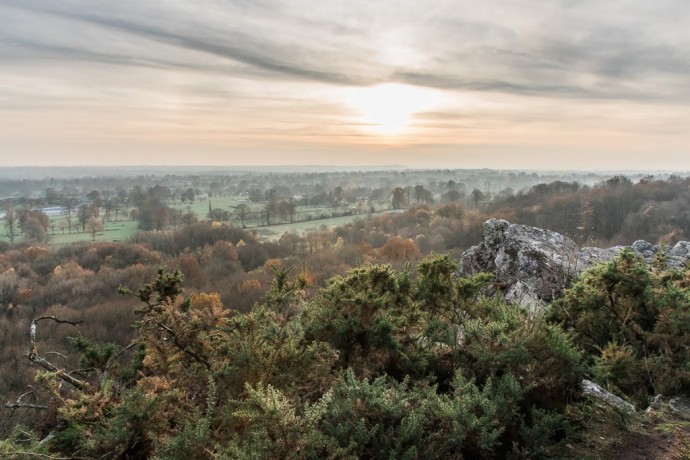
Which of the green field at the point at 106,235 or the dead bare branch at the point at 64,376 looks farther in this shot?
the green field at the point at 106,235

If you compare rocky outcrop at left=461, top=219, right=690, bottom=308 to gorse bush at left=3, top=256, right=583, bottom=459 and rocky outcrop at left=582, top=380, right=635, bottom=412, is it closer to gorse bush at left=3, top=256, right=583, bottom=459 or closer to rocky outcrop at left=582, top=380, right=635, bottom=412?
rocky outcrop at left=582, top=380, right=635, bottom=412

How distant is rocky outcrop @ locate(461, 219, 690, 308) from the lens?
8070mm

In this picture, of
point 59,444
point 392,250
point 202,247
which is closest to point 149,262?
point 202,247

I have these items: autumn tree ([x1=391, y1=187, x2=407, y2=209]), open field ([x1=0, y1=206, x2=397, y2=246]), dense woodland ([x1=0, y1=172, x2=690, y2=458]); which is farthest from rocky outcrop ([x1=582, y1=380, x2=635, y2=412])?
autumn tree ([x1=391, y1=187, x2=407, y2=209])

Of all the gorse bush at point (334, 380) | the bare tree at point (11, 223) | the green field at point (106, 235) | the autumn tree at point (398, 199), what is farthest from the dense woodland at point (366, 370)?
the autumn tree at point (398, 199)

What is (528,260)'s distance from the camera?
27.9 ft

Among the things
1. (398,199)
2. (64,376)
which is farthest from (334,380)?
(398,199)

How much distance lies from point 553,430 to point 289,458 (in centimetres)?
209

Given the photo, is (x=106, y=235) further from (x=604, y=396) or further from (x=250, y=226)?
(x=604, y=396)

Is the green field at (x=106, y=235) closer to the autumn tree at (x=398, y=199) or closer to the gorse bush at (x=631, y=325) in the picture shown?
the autumn tree at (x=398, y=199)

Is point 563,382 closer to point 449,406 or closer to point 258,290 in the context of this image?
point 449,406

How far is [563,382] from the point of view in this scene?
3.90 meters

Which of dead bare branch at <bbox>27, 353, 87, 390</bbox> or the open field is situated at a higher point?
dead bare branch at <bbox>27, 353, 87, 390</bbox>

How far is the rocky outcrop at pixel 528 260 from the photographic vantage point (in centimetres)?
807
